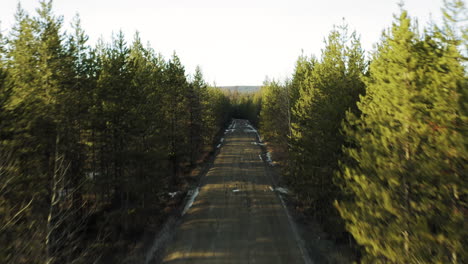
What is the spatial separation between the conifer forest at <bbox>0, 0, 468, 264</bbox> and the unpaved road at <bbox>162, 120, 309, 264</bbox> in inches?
72.7

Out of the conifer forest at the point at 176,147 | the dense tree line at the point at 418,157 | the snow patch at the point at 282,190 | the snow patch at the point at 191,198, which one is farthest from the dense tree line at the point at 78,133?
the snow patch at the point at 282,190

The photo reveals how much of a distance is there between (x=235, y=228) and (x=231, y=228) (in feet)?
0.85

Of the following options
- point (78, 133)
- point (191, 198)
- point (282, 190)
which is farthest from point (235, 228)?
point (78, 133)

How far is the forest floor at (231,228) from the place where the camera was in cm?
1448

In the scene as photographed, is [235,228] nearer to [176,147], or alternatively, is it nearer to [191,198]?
[191,198]

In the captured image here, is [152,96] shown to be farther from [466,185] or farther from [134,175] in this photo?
[466,185]

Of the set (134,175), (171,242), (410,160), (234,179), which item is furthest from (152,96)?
(410,160)

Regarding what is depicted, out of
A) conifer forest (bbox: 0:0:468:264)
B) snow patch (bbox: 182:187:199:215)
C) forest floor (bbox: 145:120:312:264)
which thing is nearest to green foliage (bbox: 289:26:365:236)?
conifer forest (bbox: 0:0:468:264)

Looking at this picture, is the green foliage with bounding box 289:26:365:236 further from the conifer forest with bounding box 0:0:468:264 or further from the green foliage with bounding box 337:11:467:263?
the green foliage with bounding box 337:11:467:263

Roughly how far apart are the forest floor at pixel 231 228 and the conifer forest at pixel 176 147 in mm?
1414

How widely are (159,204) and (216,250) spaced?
881 cm

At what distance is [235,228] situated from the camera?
17922 mm

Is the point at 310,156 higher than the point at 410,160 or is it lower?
lower

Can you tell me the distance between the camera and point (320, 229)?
18047mm
